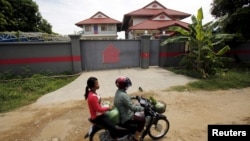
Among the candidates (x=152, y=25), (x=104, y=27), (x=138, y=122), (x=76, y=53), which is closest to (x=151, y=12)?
(x=152, y=25)

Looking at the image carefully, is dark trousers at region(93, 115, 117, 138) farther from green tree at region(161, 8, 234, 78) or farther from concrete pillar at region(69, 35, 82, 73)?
concrete pillar at region(69, 35, 82, 73)

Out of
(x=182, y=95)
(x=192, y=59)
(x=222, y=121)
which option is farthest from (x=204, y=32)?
(x=222, y=121)

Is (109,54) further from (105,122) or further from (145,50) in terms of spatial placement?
(105,122)

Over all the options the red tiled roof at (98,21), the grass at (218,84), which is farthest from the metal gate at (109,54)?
the red tiled roof at (98,21)

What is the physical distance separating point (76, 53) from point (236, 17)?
36.1ft

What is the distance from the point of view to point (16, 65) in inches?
415

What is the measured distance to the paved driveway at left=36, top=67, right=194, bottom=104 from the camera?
7.48 meters

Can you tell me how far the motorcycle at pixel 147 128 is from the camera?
11.5 feet

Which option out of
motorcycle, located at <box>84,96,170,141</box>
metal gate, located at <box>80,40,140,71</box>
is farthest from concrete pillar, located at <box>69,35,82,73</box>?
motorcycle, located at <box>84,96,170,141</box>

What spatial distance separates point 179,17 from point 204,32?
75.6ft

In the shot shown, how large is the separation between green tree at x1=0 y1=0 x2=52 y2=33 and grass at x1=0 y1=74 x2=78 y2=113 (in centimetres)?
1792

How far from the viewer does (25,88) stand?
8.54 metres

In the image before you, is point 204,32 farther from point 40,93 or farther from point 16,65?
point 16,65

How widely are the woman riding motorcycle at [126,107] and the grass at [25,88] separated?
16.3 feet
